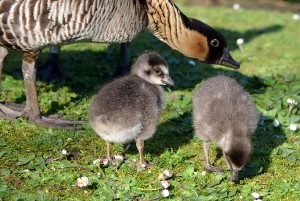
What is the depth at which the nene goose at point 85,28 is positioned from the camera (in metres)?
6.54

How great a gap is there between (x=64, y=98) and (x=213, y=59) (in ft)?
6.96

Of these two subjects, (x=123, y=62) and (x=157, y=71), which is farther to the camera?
(x=123, y=62)

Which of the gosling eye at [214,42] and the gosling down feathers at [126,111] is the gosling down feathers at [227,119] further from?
the gosling eye at [214,42]

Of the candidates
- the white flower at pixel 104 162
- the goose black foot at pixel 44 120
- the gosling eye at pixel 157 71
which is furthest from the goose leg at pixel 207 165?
the goose black foot at pixel 44 120

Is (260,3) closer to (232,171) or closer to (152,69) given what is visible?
(152,69)

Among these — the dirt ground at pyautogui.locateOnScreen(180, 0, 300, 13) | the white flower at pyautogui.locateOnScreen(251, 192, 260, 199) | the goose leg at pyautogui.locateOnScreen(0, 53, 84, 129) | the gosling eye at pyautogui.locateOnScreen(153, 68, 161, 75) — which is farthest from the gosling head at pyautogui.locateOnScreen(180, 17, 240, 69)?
the dirt ground at pyautogui.locateOnScreen(180, 0, 300, 13)

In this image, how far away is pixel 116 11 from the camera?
23.2 feet

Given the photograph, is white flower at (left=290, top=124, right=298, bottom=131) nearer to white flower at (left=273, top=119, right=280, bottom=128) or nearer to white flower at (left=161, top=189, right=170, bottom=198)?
white flower at (left=273, top=119, right=280, bottom=128)

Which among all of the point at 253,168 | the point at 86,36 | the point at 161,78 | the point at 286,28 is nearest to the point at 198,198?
the point at 253,168

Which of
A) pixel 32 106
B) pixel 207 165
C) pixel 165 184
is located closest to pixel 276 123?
pixel 207 165

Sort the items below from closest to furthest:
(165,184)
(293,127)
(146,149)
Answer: (165,184)
(146,149)
(293,127)

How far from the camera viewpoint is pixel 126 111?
5582 millimetres

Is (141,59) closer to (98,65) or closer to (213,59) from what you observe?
(213,59)

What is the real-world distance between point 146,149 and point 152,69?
0.93 m
